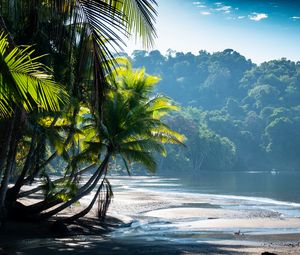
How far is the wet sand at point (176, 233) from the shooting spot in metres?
15.8

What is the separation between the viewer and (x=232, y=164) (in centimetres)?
11925

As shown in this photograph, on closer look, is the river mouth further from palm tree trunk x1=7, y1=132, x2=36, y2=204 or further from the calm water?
the calm water

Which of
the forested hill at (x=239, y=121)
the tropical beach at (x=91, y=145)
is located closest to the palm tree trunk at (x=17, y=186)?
the tropical beach at (x=91, y=145)

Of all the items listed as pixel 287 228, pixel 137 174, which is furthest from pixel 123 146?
pixel 137 174

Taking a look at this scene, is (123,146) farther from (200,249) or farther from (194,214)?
(194,214)

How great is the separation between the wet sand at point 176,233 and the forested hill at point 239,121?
69475 mm

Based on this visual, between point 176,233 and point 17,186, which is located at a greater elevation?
point 17,186

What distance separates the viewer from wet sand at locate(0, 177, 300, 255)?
623 inches

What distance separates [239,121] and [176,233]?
12079cm

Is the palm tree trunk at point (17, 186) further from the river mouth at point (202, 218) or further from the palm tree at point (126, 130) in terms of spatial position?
the river mouth at point (202, 218)

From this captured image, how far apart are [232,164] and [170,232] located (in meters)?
98.4

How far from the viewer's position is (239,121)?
461ft

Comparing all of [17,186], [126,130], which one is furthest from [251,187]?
[17,186]

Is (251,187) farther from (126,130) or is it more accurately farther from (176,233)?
(126,130)
